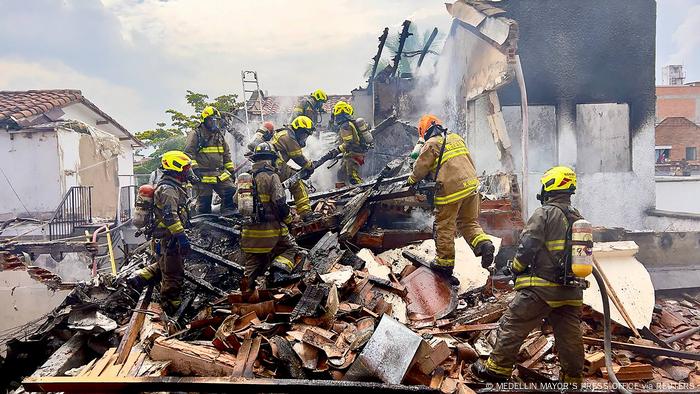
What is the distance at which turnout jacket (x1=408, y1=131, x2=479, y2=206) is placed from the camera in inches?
202

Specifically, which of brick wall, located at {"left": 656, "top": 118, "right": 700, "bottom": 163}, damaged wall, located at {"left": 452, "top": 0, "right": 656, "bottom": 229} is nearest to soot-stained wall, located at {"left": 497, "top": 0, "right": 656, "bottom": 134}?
damaged wall, located at {"left": 452, "top": 0, "right": 656, "bottom": 229}

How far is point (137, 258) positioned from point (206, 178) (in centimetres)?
171

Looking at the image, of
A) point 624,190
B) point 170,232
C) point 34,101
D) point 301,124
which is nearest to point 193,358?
point 170,232

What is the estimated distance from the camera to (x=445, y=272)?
5.30 meters

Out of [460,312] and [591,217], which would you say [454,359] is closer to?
[460,312]

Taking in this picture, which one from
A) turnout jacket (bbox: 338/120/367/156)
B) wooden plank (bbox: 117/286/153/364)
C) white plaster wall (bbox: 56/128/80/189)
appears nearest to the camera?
wooden plank (bbox: 117/286/153/364)

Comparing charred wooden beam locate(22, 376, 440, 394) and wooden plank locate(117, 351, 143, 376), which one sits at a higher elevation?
charred wooden beam locate(22, 376, 440, 394)

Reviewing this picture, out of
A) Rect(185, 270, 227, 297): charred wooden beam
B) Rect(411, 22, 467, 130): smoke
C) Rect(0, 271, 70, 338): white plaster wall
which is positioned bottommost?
Rect(0, 271, 70, 338): white plaster wall

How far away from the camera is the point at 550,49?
9.61 meters

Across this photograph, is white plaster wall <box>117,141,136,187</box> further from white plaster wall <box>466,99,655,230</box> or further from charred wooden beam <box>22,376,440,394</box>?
charred wooden beam <box>22,376,440,394</box>

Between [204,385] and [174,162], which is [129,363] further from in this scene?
[174,162]

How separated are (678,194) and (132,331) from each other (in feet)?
49.2

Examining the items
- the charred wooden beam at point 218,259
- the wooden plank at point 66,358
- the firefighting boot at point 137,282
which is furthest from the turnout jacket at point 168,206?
the wooden plank at point 66,358

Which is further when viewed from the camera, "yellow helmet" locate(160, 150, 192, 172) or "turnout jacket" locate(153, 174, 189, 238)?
"yellow helmet" locate(160, 150, 192, 172)
